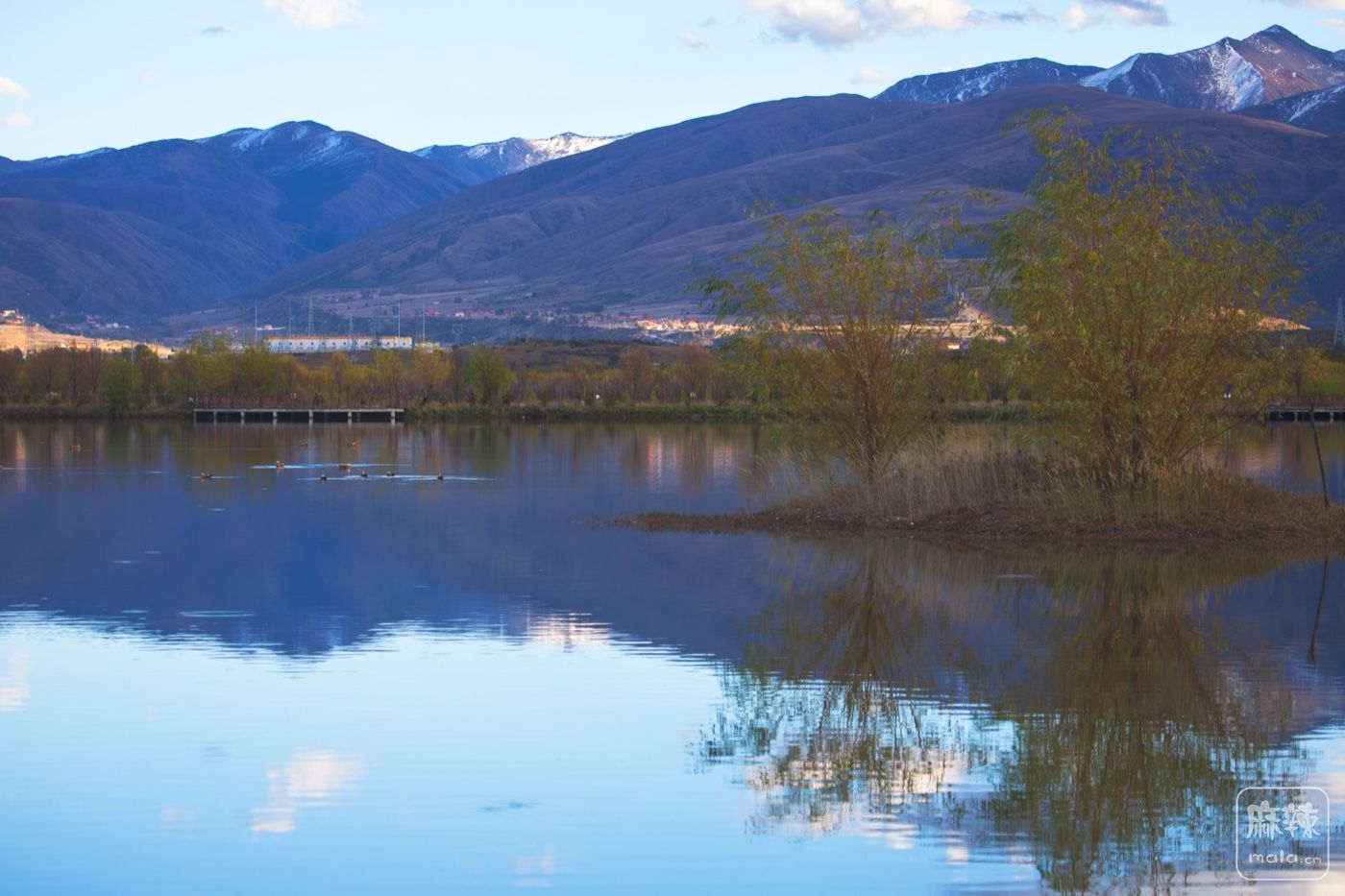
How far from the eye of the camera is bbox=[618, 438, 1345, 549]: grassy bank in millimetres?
22250

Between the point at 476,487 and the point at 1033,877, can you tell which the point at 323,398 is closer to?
the point at 476,487

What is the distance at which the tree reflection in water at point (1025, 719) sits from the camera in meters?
9.35

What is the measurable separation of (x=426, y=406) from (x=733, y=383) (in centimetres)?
1686

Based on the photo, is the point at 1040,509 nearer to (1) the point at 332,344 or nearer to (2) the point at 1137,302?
(2) the point at 1137,302

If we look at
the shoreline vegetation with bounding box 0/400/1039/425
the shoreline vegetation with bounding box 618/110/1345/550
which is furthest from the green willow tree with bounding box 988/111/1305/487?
the shoreline vegetation with bounding box 0/400/1039/425

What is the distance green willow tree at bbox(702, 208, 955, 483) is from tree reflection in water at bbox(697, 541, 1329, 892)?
757 cm

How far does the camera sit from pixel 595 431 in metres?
74.1

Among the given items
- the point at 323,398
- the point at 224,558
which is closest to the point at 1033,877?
the point at 224,558

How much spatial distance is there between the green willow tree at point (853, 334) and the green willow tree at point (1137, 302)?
2683 mm

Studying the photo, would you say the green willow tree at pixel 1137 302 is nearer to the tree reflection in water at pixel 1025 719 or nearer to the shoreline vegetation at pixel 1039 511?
the shoreline vegetation at pixel 1039 511

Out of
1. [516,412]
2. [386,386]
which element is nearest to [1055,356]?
[516,412]

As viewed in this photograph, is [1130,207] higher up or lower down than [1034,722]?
higher up

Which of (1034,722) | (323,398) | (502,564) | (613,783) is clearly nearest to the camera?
(613,783)

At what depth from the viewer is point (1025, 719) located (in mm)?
11781
